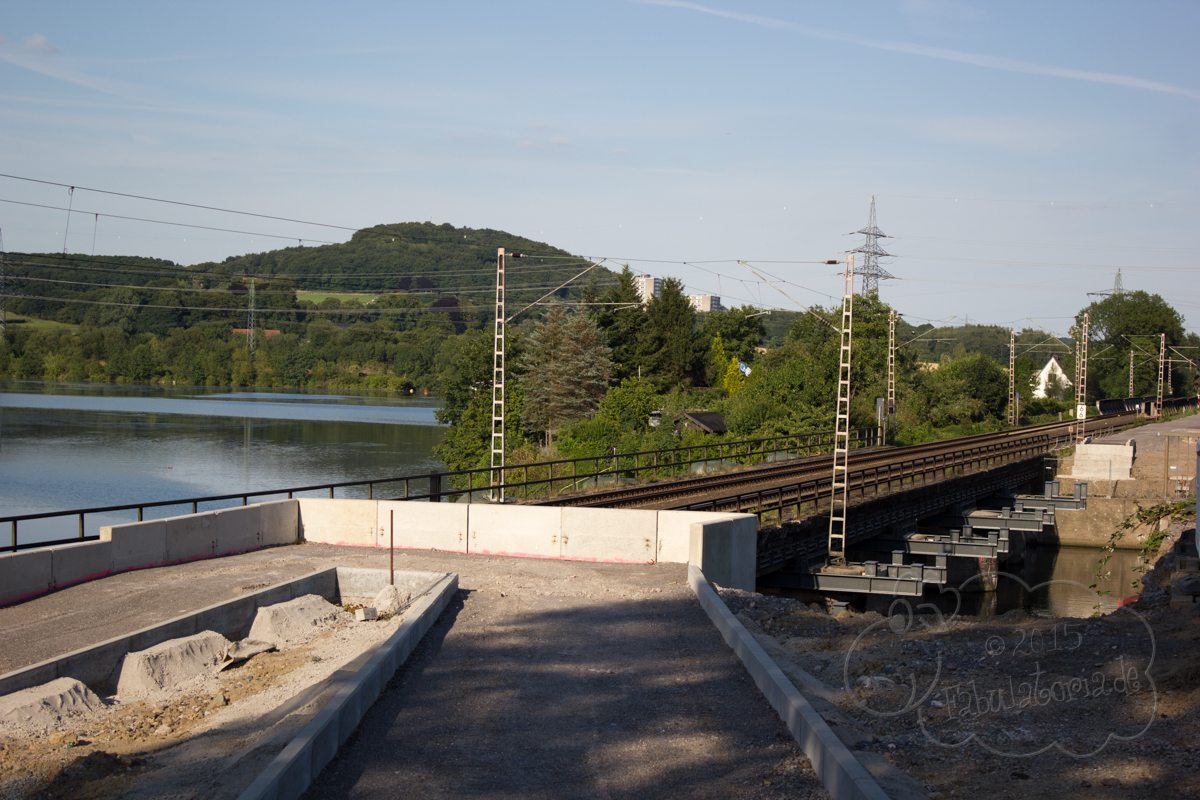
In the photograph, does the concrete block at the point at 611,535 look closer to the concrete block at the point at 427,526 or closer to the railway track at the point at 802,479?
the concrete block at the point at 427,526

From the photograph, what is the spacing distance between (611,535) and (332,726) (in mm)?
9886

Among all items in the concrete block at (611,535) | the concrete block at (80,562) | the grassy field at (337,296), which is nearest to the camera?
the concrete block at (80,562)

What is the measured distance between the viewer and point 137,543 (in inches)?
590

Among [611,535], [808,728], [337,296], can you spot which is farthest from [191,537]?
[337,296]

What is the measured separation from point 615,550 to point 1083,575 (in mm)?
31535

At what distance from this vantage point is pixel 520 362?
80438 millimetres

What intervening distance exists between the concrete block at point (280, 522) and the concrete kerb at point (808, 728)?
34.7ft

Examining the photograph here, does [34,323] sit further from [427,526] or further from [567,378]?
[427,526]

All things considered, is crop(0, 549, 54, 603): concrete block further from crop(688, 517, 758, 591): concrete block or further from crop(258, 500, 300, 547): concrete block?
crop(688, 517, 758, 591): concrete block

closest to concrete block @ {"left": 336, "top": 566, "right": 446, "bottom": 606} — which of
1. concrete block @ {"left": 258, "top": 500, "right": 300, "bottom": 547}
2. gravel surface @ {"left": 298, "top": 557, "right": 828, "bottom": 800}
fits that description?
gravel surface @ {"left": 298, "top": 557, "right": 828, "bottom": 800}

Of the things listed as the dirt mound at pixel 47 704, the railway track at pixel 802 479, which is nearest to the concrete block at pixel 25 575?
the dirt mound at pixel 47 704

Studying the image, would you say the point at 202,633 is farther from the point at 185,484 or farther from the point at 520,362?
the point at 520,362

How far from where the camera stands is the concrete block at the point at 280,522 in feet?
57.7

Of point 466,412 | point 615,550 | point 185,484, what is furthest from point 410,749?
point 466,412
